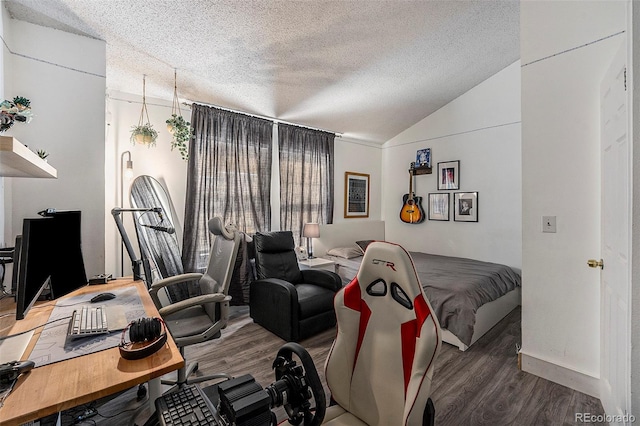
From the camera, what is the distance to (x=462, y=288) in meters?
2.74

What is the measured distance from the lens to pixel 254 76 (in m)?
2.97

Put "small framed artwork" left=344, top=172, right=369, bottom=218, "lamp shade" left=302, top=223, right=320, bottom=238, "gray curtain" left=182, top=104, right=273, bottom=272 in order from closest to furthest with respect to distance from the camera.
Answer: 1. "gray curtain" left=182, top=104, right=273, bottom=272
2. "lamp shade" left=302, top=223, right=320, bottom=238
3. "small framed artwork" left=344, top=172, right=369, bottom=218

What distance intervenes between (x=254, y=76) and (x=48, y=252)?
239 centimetres

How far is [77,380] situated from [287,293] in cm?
185

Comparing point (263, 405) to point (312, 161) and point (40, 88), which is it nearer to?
point (40, 88)

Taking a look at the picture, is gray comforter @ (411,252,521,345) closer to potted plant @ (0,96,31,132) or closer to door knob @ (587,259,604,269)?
door knob @ (587,259,604,269)

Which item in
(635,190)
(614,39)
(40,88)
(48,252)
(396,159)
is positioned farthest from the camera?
(396,159)

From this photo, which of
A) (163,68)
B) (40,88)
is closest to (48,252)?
(40,88)

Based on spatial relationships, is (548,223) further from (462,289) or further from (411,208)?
(411,208)

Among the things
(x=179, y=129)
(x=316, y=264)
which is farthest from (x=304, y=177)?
(x=179, y=129)

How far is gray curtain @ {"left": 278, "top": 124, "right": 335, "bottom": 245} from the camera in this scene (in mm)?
4176

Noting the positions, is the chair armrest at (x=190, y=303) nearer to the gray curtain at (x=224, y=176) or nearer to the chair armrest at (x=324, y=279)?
the chair armrest at (x=324, y=279)

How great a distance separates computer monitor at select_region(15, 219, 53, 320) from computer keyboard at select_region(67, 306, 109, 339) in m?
0.18

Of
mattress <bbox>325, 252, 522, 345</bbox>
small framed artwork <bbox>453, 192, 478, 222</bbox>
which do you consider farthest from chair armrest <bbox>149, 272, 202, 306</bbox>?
small framed artwork <bbox>453, 192, 478, 222</bbox>
